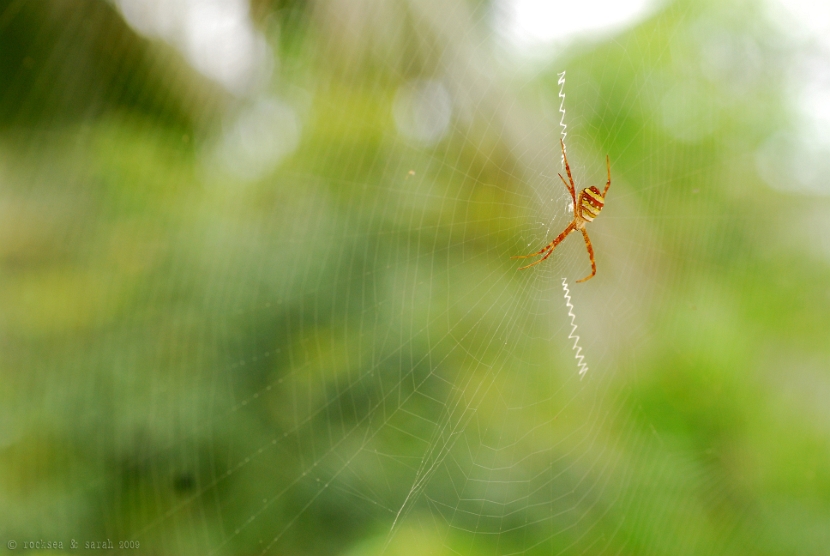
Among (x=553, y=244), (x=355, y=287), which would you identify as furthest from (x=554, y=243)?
(x=355, y=287)

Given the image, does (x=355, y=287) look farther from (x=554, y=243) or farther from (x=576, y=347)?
(x=576, y=347)

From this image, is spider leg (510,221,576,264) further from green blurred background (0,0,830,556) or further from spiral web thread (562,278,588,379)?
spiral web thread (562,278,588,379)

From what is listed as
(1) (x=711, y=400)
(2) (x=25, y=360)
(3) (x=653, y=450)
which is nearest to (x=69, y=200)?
(2) (x=25, y=360)

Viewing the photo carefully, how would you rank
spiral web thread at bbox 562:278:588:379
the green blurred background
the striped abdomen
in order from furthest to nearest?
1. spiral web thread at bbox 562:278:588:379
2. the striped abdomen
3. the green blurred background

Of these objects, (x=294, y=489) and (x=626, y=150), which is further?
(x=626, y=150)

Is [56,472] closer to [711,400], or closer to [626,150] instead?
[626,150]
